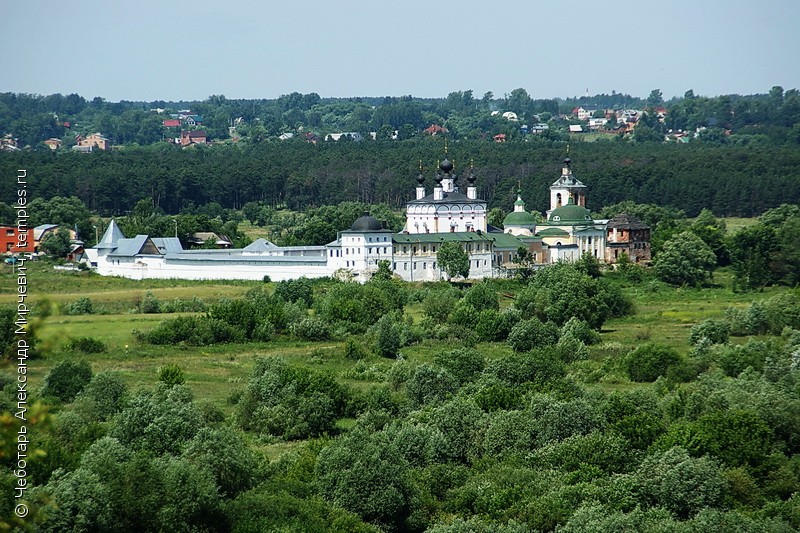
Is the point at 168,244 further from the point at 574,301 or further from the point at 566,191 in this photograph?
the point at 574,301

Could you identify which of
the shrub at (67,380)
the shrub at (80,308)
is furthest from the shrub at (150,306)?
the shrub at (67,380)

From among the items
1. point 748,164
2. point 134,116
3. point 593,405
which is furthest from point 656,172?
point 134,116

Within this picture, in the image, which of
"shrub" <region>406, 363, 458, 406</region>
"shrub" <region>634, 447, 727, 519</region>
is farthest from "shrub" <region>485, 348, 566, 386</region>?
"shrub" <region>634, 447, 727, 519</region>

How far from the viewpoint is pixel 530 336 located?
41500 millimetres

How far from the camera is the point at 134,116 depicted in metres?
182

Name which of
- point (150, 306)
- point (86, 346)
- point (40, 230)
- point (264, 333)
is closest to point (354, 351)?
point (264, 333)

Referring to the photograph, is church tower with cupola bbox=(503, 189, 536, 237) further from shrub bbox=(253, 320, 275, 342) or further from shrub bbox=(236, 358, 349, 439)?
shrub bbox=(236, 358, 349, 439)

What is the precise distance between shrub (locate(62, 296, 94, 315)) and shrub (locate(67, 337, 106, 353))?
27.0 feet

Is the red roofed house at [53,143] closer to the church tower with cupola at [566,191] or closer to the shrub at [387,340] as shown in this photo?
the church tower with cupola at [566,191]

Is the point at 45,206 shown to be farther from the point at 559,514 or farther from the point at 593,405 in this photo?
the point at 559,514

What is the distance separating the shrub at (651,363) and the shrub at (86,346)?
14275mm

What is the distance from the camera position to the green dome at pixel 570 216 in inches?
2566

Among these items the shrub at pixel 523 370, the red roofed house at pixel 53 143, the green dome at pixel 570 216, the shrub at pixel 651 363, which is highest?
the red roofed house at pixel 53 143

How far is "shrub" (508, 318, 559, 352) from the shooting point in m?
41.4
